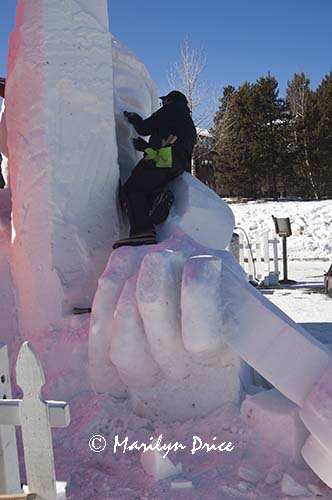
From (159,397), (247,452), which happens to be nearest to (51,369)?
(159,397)

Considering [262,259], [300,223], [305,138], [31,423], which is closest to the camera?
[31,423]

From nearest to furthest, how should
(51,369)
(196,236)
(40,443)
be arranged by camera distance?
(40,443), (51,369), (196,236)

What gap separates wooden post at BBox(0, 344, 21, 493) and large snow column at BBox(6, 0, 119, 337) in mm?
1349

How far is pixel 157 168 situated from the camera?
10.1 feet

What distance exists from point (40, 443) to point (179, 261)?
3.93 feet

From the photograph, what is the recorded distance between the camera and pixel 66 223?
9.78 ft

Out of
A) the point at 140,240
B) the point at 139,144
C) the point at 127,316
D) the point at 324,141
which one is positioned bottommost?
the point at 127,316

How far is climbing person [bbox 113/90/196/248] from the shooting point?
298 cm

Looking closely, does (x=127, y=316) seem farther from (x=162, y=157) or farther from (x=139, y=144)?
(x=139, y=144)

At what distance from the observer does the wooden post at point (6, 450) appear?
5.07 feet

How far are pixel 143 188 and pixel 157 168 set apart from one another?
16 cm

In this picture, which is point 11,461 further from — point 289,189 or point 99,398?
point 289,189

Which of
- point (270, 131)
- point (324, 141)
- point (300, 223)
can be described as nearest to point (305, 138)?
point (324, 141)

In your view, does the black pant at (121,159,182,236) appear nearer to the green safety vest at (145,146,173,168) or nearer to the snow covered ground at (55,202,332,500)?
the green safety vest at (145,146,173,168)
